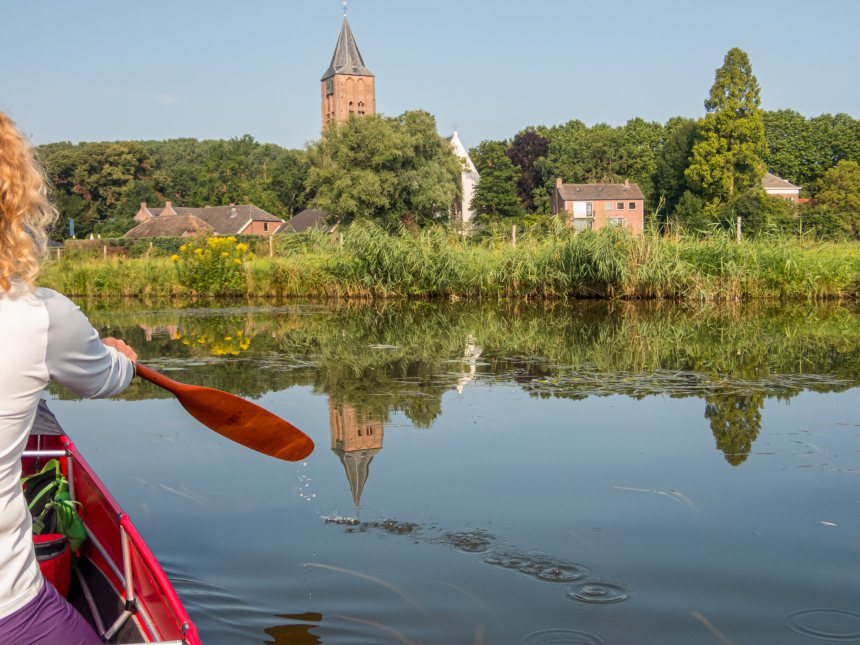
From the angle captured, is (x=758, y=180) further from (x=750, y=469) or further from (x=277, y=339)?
(x=750, y=469)

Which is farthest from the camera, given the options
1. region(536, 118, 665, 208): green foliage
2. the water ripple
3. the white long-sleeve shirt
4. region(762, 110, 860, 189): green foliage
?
region(536, 118, 665, 208): green foliage

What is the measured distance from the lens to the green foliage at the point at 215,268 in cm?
2000

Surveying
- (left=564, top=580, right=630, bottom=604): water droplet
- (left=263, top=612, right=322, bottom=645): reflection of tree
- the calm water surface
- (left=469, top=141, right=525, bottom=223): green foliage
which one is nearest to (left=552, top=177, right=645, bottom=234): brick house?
(left=469, top=141, right=525, bottom=223): green foliage

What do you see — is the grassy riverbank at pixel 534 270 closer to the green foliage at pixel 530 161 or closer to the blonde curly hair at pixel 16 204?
the blonde curly hair at pixel 16 204

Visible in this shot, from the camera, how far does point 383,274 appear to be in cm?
1820

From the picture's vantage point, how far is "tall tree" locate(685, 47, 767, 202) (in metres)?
50.2

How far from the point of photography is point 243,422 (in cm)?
299

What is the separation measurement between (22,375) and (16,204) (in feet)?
1.07

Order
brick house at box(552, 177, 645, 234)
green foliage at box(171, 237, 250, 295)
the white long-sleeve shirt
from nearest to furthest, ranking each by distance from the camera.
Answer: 1. the white long-sleeve shirt
2. green foliage at box(171, 237, 250, 295)
3. brick house at box(552, 177, 645, 234)

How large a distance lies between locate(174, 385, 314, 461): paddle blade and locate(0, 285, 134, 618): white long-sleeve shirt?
40.2 inches

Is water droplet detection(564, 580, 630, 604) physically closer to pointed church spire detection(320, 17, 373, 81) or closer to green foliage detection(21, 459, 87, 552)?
green foliage detection(21, 459, 87, 552)

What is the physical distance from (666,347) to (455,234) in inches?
386

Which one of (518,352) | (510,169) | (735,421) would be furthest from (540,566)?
(510,169)

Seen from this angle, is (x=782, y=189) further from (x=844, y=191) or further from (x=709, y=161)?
(x=709, y=161)
